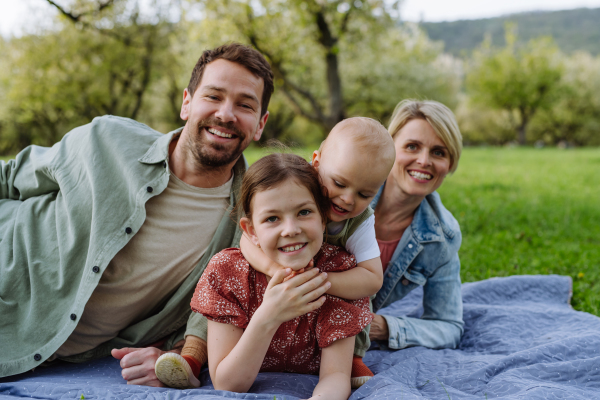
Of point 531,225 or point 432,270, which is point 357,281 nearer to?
point 432,270

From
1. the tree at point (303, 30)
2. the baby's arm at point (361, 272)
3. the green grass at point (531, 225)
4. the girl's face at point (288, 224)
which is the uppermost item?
the tree at point (303, 30)

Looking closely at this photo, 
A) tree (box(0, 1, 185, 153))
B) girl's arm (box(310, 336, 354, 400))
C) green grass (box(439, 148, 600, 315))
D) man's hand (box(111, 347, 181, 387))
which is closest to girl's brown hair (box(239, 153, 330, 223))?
girl's arm (box(310, 336, 354, 400))

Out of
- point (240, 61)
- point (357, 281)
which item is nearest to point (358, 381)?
point (357, 281)

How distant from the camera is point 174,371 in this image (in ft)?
7.82

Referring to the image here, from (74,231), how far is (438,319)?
2.62 m

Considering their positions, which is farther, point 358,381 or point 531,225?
point 531,225

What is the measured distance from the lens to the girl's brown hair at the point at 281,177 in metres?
2.16

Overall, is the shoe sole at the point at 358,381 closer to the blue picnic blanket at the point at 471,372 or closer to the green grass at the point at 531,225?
the blue picnic blanket at the point at 471,372

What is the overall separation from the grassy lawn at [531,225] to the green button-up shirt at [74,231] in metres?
1.13

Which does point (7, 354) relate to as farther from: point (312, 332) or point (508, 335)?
point (508, 335)

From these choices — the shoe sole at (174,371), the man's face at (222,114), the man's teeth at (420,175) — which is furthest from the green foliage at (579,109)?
the shoe sole at (174,371)

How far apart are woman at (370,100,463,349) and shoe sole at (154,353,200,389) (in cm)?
131

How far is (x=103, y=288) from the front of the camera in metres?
2.81

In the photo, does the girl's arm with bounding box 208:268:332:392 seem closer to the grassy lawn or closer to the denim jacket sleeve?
the grassy lawn
